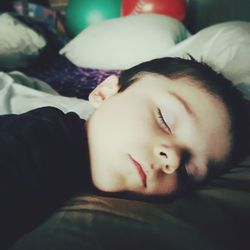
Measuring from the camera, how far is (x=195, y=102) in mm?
706

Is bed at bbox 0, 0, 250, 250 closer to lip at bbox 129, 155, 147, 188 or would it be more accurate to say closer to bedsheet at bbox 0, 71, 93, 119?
lip at bbox 129, 155, 147, 188

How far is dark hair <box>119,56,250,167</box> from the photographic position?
2.43 feet

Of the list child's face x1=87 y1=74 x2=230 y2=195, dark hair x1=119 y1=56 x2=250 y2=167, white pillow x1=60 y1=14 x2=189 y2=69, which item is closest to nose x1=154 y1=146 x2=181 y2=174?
child's face x1=87 y1=74 x2=230 y2=195

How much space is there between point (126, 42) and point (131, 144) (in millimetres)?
1240

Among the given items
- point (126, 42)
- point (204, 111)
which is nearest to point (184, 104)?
point (204, 111)

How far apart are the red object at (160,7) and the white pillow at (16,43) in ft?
2.54

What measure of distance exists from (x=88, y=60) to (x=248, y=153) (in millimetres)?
1267

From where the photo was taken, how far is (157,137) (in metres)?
0.67

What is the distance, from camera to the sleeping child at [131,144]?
60 cm

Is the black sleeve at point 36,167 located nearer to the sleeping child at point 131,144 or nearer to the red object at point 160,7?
the sleeping child at point 131,144

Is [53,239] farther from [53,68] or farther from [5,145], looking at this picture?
[53,68]

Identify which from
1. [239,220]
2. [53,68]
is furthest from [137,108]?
[53,68]

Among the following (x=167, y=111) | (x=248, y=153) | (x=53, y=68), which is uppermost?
(x=167, y=111)

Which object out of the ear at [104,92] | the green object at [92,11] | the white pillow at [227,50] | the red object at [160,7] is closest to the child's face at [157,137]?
the ear at [104,92]
